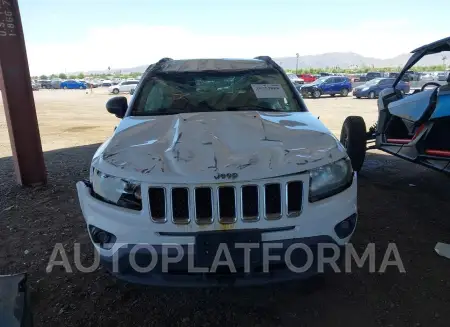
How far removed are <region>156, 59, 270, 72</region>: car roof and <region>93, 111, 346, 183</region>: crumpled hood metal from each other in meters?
0.98

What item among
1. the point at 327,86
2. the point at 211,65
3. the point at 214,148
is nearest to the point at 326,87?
the point at 327,86

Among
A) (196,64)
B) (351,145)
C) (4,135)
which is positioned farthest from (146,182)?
(4,135)

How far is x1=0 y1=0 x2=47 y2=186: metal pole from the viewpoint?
457 cm

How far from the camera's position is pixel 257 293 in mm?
2586

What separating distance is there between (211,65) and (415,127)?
2515 millimetres

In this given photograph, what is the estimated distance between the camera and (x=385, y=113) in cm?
511

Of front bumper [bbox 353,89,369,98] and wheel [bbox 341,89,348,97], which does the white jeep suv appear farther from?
wheel [bbox 341,89,348,97]

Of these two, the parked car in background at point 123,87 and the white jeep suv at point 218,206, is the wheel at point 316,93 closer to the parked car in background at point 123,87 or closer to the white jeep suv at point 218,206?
the parked car in background at point 123,87

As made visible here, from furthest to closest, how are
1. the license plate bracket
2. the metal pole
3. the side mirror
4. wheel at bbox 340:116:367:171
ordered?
1. wheel at bbox 340:116:367:171
2. the metal pole
3. the side mirror
4. the license plate bracket

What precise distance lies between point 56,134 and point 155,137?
8.96m

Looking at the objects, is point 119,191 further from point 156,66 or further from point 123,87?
point 123,87

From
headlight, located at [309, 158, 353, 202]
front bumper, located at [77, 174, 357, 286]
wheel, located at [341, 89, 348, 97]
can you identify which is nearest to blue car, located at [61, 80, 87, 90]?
wheel, located at [341, 89, 348, 97]

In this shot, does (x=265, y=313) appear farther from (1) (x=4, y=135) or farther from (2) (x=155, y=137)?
(1) (x=4, y=135)

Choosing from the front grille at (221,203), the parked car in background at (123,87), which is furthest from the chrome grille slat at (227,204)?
the parked car in background at (123,87)
